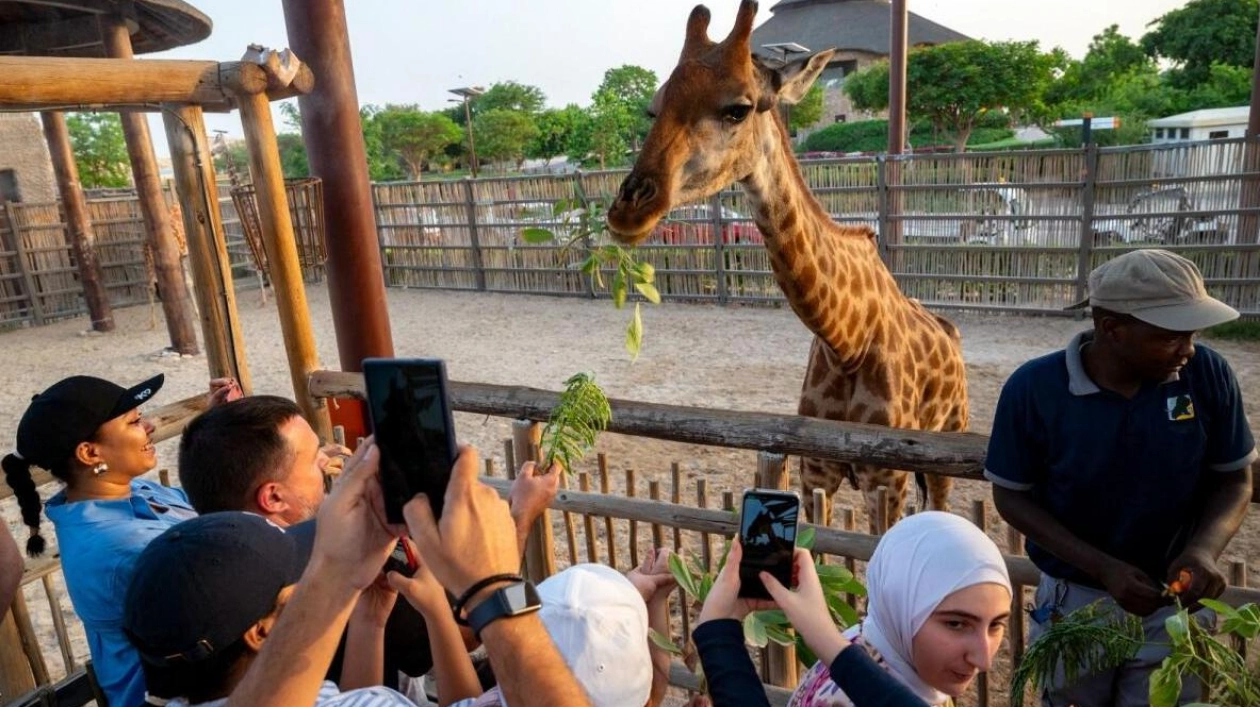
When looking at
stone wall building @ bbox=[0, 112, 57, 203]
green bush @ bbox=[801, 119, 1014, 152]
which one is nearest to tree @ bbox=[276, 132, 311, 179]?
stone wall building @ bbox=[0, 112, 57, 203]

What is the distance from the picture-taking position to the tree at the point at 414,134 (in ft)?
108

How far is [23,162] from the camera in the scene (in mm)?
15070

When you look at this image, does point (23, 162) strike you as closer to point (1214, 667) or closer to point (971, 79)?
point (1214, 667)

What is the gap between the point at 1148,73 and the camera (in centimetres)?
2984

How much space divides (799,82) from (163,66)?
Result: 247cm

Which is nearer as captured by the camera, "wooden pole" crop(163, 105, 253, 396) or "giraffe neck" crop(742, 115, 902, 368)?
"giraffe neck" crop(742, 115, 902, 368)

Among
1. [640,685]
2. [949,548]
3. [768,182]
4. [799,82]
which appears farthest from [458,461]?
[799,82]

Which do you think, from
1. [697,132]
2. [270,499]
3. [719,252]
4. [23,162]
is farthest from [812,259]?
[23,162]

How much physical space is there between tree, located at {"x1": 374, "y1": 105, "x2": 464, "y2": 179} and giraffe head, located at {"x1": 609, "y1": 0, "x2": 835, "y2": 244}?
107 feet

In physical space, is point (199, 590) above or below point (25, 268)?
above

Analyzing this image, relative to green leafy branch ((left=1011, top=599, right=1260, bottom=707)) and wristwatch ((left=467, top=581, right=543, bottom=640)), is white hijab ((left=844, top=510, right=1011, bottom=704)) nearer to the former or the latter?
green leafy branch ((left=1011, top=599, right=1260, bottom=707))

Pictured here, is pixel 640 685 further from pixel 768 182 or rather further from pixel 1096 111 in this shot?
pixel 1096 111

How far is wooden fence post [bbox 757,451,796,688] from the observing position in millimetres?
2650

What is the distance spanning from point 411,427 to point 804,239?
222 centimetres
